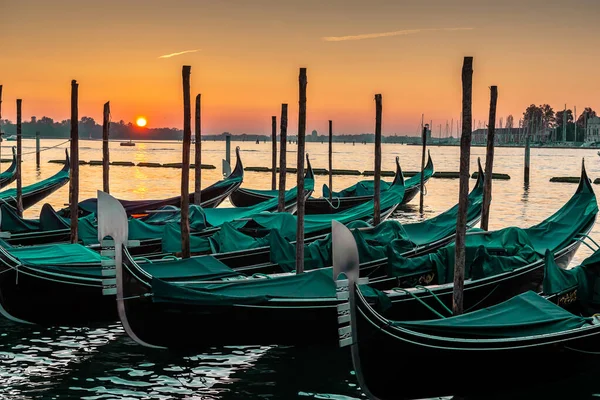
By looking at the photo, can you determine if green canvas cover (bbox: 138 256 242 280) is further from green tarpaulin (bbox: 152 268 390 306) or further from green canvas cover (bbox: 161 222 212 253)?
green canvas cover (bbox: 161 222 212 253)

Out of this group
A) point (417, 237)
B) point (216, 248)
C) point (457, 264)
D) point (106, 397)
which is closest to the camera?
point (106, 397)

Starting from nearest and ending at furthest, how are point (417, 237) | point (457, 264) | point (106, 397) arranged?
point (106, 397) → point (457, 264) → point (417, 237)

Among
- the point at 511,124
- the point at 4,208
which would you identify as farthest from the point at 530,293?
the point at 511,124

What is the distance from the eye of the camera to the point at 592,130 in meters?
125

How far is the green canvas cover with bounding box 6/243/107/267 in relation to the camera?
10.5 m

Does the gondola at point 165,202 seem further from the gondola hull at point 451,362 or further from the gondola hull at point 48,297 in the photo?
the gondola hull at point 451,362

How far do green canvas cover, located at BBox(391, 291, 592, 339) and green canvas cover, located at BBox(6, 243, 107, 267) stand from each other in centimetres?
478

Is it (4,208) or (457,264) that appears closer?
(457,264)

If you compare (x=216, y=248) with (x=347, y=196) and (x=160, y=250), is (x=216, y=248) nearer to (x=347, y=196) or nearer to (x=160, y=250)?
(x=160, y=250)

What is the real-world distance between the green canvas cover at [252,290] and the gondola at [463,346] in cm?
133

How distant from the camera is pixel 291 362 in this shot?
29.9 ft

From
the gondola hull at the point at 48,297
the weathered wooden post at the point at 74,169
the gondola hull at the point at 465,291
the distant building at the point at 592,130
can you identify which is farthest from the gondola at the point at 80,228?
the distant building at the point at 592,130

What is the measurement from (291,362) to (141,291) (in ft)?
5.81

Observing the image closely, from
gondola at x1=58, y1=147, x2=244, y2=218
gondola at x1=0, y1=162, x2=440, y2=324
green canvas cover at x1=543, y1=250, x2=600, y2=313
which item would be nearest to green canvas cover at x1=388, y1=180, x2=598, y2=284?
green canvas cover at x1=543, y1=250, x2=600, y2=313
